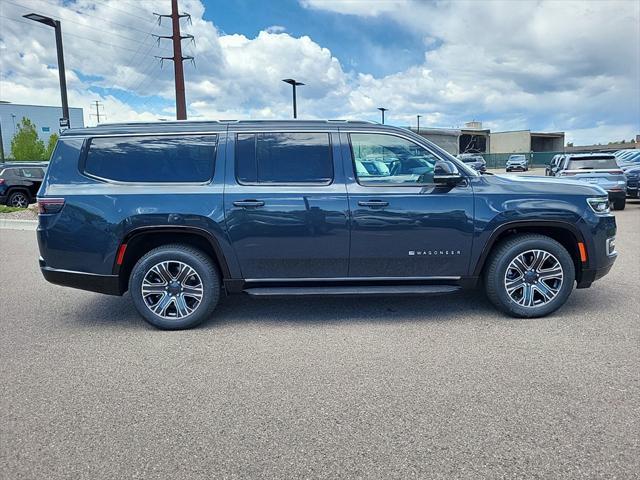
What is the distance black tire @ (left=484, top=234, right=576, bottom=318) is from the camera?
4.52 m

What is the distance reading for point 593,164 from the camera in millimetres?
12992

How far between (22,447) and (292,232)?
2.55 m

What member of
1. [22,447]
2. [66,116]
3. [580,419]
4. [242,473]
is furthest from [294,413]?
[66,116]

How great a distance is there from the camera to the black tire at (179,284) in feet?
14.5

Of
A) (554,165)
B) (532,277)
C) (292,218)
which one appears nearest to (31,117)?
(554,165)

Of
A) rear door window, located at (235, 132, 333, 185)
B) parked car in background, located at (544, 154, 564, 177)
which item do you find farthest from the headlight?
parked car in background, located at (544, 154, 564, 177)

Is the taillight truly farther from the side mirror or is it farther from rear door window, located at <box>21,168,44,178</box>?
rear door window, located at <box>21,168,44,178</box>

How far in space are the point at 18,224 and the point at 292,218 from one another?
35.6 feet

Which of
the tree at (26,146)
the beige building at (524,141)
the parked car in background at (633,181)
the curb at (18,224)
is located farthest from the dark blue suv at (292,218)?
the beige building at (524,141)

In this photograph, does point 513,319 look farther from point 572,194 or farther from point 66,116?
point 66,116

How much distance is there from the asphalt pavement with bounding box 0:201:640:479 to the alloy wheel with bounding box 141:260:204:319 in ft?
0.75

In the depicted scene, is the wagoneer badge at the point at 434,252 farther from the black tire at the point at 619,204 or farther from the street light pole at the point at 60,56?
the street light pole at the point at 60,56

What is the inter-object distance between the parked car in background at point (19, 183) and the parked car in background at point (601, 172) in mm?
16834

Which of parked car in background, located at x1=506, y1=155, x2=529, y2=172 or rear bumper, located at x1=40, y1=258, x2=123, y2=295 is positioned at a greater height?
parked car in background, located at x1=506, y1=155, x2=529, y2=172
